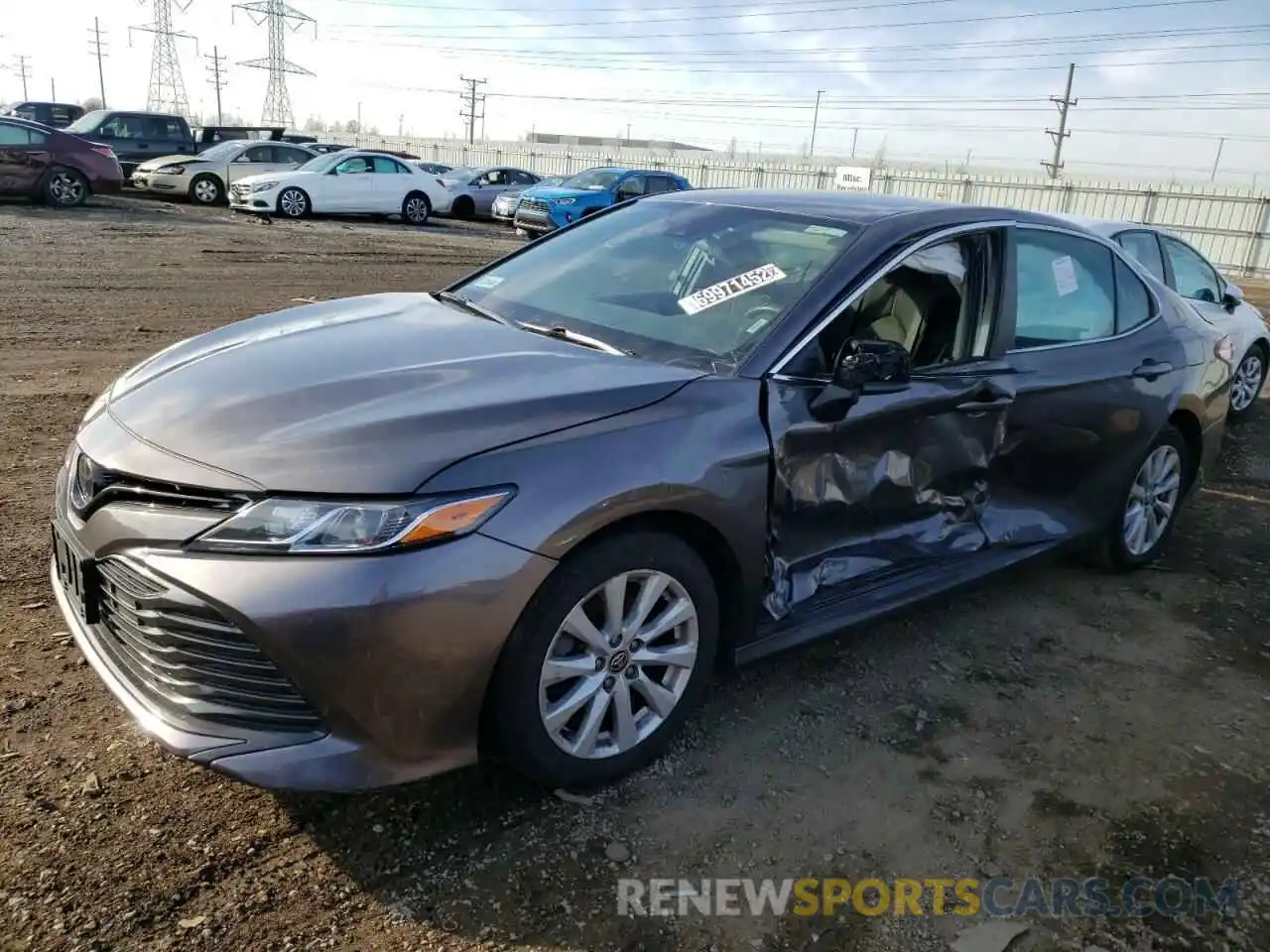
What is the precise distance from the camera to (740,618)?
3014mm

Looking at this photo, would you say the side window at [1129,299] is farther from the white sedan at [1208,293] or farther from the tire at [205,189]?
the tire at [205,189]

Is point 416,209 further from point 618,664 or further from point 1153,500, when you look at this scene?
point 618,664

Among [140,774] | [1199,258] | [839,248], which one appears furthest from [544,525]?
[1199,258]

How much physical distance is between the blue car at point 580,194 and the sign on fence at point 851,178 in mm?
11146

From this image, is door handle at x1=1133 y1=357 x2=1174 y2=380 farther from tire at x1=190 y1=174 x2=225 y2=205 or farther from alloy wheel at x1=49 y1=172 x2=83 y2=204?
tire at x1=190 y1=174 x2=225 y2=205

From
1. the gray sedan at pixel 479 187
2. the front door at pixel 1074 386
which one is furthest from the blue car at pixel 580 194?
the front door at pixel 1074 386

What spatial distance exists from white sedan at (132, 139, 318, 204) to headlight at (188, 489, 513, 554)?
19.5 m

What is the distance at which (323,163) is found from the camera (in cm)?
1933

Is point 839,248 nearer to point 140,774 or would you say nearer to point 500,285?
point 500,285

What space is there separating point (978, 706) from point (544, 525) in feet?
6.38

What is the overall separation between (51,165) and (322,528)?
673 inches

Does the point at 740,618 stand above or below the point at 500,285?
below

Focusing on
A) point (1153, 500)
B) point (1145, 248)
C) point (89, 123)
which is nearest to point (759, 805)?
point (1153, 500)

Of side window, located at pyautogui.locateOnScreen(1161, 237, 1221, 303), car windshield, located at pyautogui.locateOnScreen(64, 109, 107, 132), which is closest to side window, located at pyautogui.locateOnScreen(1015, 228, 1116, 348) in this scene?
side window, located at pyautogui.locateOnScreen(1161, 237, 1221, 303)
